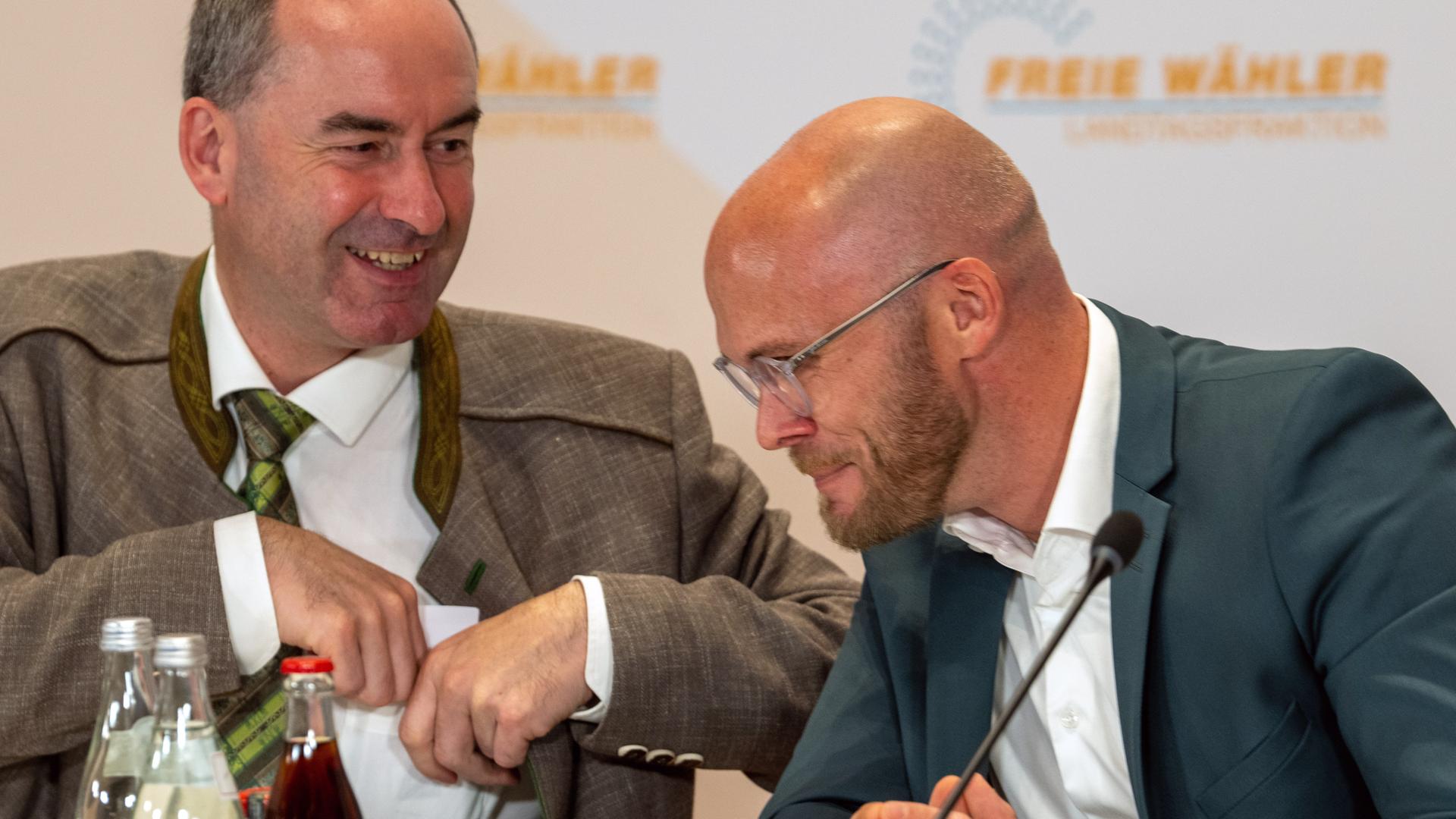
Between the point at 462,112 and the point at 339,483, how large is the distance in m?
0.48

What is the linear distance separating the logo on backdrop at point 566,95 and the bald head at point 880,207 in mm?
1059

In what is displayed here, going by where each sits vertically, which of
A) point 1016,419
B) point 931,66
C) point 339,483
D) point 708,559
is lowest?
point 708,559

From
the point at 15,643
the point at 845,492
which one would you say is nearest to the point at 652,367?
the point at 845,492

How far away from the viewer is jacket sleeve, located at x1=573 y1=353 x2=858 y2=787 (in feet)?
5.48

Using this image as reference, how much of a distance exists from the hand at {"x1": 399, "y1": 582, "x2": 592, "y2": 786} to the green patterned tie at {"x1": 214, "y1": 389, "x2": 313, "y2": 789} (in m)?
0.16

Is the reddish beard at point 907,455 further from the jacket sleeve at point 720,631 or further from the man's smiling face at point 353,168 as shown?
the man's smiling face at point 353,168

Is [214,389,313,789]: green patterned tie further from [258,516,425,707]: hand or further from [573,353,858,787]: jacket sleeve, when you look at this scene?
[573,353,858,787]: jacket sleeve

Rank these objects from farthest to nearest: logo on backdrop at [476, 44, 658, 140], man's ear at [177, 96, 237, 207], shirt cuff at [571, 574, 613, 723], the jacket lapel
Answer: logo on backdrop at [476, 44, 658, 140], man's ear at [177, 96, 237, 207], shirt cuff at [571, 574, 613, 723], the jacket lapel

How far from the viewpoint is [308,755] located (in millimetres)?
1151

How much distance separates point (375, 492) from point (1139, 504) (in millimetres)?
951

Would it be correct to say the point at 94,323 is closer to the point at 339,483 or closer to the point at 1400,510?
the point at 339,483

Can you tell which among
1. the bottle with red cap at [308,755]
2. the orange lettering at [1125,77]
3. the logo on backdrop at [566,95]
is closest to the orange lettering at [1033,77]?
the orange lettering at [1125,77]

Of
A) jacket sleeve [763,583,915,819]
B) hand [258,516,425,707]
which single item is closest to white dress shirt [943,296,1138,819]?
jacket sleeve [763,583,915,819]

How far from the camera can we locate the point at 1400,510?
129 centimetres
